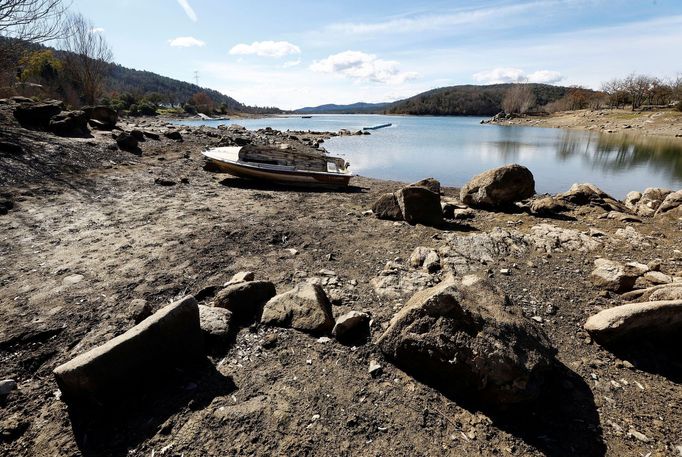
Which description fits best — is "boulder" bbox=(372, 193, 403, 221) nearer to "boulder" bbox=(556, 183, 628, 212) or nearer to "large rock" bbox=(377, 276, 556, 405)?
"boulder" bbox=(556, 183, 628, 212)

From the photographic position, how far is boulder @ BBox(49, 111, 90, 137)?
16.6 m

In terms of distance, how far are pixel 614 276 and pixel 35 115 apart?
897 inches

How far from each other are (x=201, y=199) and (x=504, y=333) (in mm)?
9529

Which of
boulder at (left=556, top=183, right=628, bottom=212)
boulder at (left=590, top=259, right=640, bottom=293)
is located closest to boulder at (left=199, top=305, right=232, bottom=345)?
boulder at (left=590, top=259, right=640, bottom=293)

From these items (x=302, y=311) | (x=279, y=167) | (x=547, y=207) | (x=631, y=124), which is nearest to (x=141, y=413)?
(x=302, y=311)

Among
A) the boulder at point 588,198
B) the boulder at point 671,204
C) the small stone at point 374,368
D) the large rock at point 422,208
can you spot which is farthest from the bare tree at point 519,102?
the small stone at point 374,368

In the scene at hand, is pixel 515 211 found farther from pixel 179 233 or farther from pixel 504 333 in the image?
pixel 179 233

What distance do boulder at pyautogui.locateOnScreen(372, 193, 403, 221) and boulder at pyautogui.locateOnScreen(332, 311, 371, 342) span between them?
16.4 feet

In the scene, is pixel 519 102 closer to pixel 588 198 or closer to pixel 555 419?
pixel 588 198

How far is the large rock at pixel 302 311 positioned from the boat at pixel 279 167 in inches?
367

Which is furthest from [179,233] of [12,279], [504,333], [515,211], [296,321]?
[515,211]

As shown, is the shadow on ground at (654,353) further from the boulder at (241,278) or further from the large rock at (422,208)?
the large rock at (422,208)

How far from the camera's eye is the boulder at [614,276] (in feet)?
16.8

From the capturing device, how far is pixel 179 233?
7641 mm
